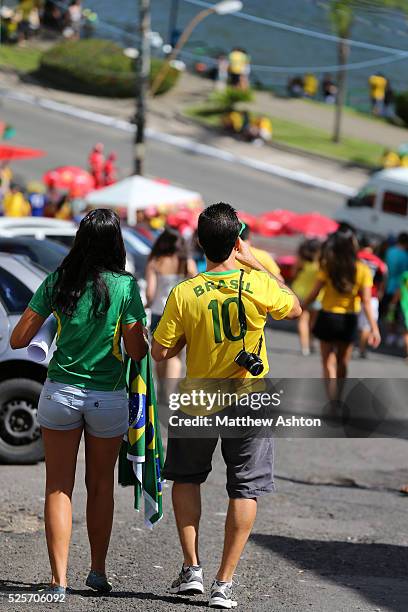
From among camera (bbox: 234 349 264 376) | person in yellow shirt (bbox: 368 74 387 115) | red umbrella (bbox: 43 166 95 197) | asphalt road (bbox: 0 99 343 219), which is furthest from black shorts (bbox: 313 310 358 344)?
person in yellow shirt (bbox: 368 74 387 115)

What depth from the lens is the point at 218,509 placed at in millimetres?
7438

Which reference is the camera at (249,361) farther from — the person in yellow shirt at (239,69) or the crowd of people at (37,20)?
the crowd of people at (37,20)

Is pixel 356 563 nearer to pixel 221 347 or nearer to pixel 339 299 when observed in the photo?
pixel 221 347

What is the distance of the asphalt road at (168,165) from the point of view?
3067 cm

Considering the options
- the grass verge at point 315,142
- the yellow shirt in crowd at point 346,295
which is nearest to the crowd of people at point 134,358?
the yellow shirt in crowd at point 346,295

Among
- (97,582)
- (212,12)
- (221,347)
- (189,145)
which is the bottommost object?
(189,145)

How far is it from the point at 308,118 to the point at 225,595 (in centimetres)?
3527

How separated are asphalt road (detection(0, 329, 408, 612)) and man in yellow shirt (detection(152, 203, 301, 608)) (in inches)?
12.1

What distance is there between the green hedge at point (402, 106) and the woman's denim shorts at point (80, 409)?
34585 mm

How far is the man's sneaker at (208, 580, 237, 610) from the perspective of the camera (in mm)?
5152

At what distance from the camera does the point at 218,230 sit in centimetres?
506

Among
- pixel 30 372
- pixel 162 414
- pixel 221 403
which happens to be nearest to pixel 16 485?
pixel 30 372

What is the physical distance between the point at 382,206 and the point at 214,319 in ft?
58.5

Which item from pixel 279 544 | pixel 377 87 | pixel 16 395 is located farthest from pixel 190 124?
pixel 279 544
